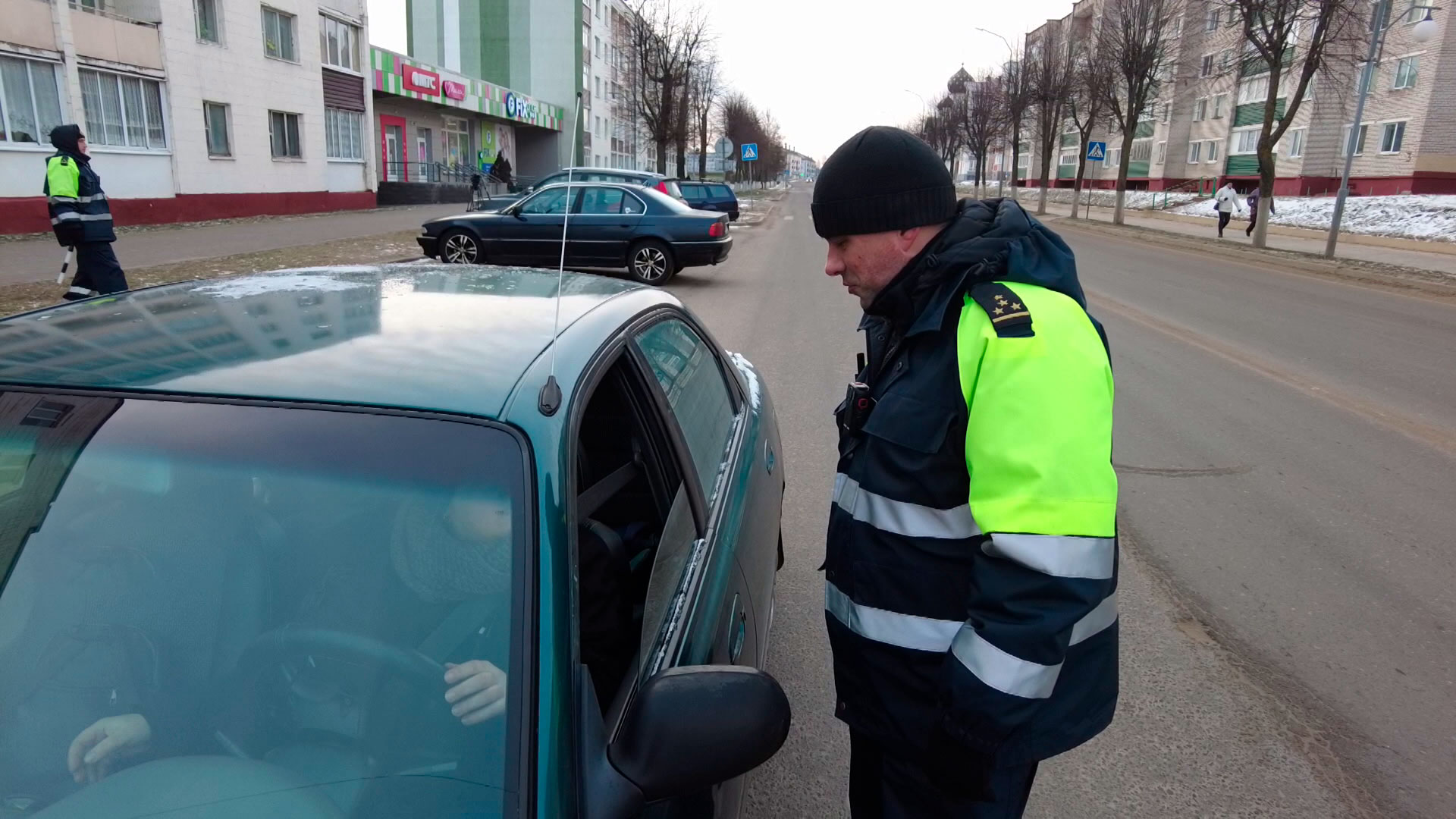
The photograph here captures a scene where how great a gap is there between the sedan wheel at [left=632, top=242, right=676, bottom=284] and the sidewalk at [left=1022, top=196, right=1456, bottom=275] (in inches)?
605

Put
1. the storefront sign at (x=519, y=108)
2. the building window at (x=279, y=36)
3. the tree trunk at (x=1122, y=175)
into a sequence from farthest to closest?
the storefront sign at (x=519, y=108), the tree trunk at (x=1122, y=175), the building window at (x=279, y=36)

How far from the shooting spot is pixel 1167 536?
4520 mm

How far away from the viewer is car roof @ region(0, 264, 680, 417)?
163cm

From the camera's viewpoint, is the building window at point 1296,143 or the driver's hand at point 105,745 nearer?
the driver's hand at point 105,745

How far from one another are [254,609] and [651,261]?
12978 millimetres

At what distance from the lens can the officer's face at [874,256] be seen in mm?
1731

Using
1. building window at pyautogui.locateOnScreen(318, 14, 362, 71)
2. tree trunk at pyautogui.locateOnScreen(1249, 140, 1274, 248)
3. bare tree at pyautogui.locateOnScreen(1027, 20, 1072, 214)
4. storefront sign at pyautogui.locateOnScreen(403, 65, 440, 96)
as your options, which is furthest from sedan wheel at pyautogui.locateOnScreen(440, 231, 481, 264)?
bare tree at pyautogui.locateOnScreen(1027, 20, 1072, 214)

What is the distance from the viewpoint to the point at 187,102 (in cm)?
2173

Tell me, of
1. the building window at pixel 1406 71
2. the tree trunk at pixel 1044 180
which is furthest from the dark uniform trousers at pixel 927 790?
the building window at pixel 1406 71

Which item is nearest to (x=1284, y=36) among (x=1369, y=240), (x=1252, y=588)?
(x=1369, y=240)

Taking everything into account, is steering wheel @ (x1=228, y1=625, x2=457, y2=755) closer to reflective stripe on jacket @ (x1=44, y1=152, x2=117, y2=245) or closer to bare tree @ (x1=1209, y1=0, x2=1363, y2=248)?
reflective stripe on jacket @ (x1=44, y1=152, x2=117, y2=245)

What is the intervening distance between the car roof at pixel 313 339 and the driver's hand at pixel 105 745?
553mm

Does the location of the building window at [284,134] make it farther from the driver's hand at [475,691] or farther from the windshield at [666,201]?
the driver's hand at [475,691]

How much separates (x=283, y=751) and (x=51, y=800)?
31 cm
